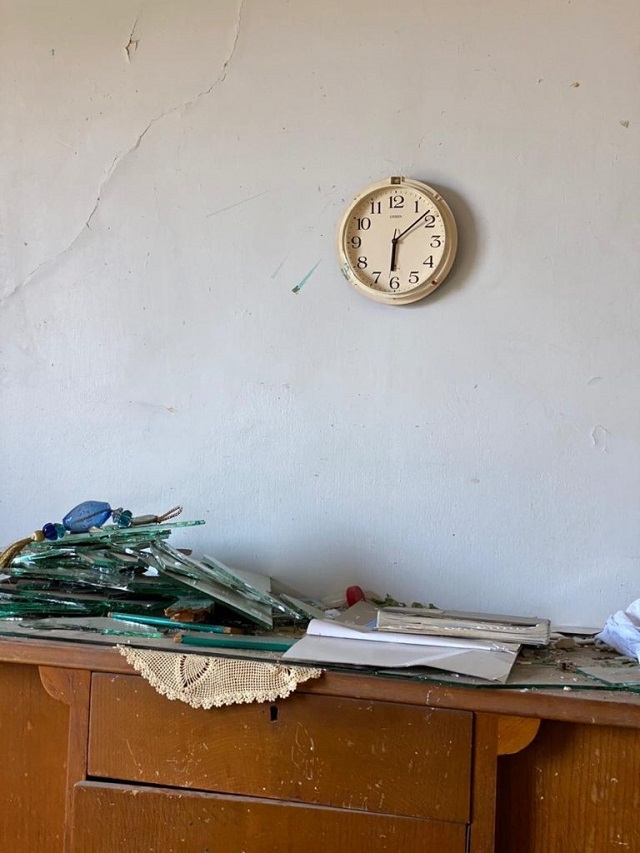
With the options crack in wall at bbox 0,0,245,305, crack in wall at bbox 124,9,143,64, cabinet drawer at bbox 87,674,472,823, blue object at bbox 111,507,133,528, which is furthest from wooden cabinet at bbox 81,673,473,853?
crack in wall at bbox 124,9,143,64

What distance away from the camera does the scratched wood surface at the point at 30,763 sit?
1.06 meters

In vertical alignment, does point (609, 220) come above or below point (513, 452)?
above

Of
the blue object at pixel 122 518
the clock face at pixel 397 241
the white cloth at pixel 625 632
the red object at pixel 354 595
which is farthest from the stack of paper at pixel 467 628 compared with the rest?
the clock face at pixel 397 241

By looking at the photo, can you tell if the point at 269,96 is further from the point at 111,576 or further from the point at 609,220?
the point at 111,576

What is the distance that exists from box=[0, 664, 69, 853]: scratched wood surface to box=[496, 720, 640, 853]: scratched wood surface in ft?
1.94

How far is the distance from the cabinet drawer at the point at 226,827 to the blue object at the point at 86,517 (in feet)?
1.36

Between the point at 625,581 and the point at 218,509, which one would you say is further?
the point at 218,509

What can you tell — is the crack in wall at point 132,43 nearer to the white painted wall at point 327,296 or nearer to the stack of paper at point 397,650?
the white painted wall at point 327,296

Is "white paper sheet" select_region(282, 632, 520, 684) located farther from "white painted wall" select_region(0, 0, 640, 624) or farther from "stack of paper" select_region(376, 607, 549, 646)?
"white painted wall" select_region(0, 0, 640, 624)

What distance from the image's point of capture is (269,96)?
1.47 metres

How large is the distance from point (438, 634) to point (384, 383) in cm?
51

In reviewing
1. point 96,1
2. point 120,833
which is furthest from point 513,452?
point 96,1

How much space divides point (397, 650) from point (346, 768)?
0.52 feet

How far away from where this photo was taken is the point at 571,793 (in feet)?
3.05
